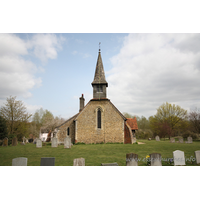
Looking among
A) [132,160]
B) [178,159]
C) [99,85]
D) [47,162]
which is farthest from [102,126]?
[47,162]

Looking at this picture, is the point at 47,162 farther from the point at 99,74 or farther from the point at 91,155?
the point at 99,74

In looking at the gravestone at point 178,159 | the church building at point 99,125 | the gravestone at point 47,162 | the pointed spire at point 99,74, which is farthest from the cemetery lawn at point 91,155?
the pointed spire at point 99,74

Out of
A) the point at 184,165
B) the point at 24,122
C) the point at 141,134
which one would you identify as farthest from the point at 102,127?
the point at 141,134

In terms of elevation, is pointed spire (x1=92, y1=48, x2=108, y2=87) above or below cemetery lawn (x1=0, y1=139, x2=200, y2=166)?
above

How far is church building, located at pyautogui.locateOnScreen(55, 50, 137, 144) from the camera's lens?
17.9 m

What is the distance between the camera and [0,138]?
56.9ft

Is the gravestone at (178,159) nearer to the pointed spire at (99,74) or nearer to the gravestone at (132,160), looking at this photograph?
the gravestone at (132,160)

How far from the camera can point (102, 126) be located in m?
18.3

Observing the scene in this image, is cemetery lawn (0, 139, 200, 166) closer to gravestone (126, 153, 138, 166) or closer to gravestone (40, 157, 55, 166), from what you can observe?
gravestone (126, 153, 138, 166)

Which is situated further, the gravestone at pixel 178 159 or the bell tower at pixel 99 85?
the bell tower at pixel 99 85

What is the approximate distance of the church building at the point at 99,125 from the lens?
704 inches

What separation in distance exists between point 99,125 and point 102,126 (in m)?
0.50

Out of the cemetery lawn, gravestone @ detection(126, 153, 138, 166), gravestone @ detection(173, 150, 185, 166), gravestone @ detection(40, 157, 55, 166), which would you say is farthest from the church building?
gravestone @ detection(40, 157, 55, 166)

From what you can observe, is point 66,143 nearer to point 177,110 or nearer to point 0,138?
point 0,138
